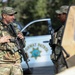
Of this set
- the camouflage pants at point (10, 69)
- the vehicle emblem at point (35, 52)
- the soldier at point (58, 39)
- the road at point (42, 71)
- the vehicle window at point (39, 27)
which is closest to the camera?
the camouflage pants at point (10, 69)

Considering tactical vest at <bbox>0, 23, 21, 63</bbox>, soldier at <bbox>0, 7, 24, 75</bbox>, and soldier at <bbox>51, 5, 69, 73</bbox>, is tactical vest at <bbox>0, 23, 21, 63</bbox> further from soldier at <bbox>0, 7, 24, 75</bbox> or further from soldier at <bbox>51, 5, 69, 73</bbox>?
soldier at <bbox>51, 5, 69, 73</bbox>

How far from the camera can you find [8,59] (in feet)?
24.3

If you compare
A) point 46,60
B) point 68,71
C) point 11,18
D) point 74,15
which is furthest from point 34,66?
point 68,71

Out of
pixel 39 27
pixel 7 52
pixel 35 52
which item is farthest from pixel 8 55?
pixel 39 27

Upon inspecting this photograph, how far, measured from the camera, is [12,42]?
744cm

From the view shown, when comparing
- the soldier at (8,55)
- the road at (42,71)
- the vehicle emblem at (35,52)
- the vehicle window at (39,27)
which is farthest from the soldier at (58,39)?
the vehicle window at (39,27)

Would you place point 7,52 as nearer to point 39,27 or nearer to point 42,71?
point 42,71

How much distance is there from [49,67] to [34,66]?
0.56 metres

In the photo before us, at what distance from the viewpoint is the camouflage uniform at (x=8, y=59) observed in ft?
24.2

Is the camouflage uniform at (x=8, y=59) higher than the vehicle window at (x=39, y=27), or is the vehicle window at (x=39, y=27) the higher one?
the camouflage uniform at (x=8, y=59)

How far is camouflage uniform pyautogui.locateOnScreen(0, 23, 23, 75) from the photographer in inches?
290

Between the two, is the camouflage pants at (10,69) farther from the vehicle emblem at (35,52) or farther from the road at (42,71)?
the road at (42,71)

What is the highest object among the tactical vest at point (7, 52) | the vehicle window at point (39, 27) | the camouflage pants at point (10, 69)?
the tactical vest at point (7, 52)

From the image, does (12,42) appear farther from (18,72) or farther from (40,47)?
(40,47)
